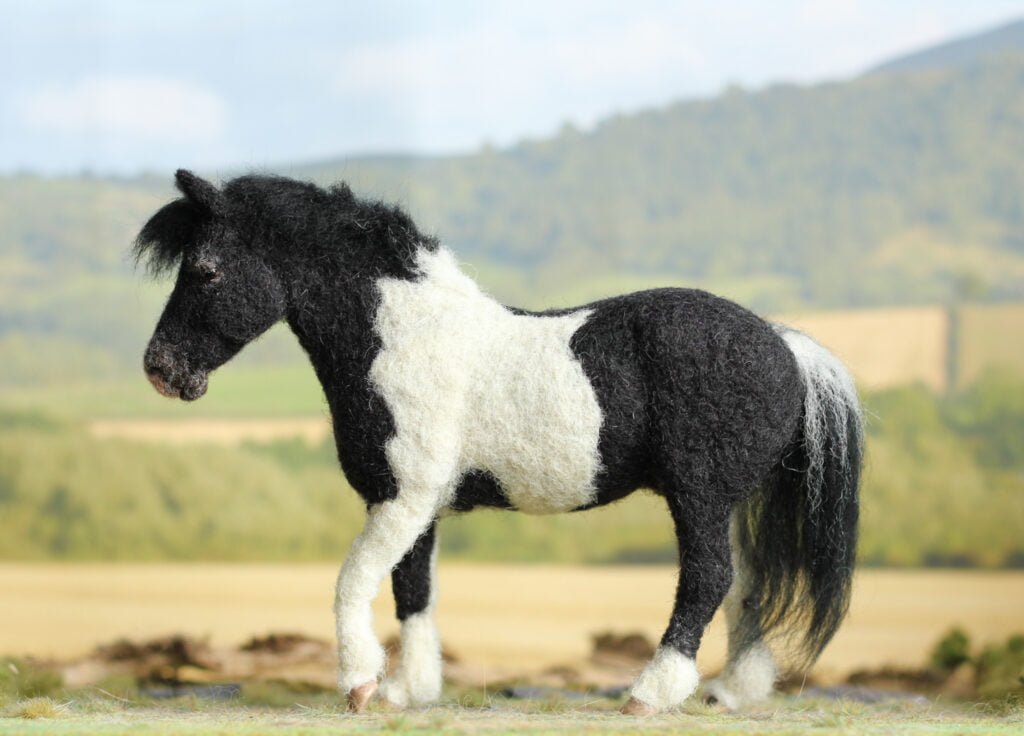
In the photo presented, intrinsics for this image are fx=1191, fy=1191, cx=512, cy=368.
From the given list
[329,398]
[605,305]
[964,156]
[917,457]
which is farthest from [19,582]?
[964,156]

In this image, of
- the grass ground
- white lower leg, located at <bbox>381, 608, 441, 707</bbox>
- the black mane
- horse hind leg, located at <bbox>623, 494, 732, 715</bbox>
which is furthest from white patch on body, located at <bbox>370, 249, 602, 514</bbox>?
the grass ground

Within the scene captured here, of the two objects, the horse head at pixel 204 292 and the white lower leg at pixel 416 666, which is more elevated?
the horse head at pixel 204 292

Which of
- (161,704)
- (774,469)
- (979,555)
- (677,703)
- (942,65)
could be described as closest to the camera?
(677,703)

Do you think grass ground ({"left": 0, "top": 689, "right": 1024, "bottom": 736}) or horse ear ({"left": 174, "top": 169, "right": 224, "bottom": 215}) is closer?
grass ground ({"left": 0, "top": 689, "right": 1024, "bottom": 736})

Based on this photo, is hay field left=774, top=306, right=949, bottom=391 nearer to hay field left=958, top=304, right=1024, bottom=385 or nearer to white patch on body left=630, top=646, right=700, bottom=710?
hay field left=958, top=304, right=1024, bottom=385

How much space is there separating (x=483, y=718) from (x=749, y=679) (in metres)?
0.59

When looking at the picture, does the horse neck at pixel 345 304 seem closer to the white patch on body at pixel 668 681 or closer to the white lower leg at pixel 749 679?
the white patch on body at pixel 668 681

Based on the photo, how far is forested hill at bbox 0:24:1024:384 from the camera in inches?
189

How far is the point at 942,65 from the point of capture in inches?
193

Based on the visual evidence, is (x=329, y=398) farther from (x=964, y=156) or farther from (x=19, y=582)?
(x=964, y=156)

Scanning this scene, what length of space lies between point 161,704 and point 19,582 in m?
2.20

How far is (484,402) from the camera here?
234 cm

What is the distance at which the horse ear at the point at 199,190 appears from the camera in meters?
2.32

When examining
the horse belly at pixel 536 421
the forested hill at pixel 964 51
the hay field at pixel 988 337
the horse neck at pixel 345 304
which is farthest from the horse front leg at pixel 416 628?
the forested hill at pixel 964 51
